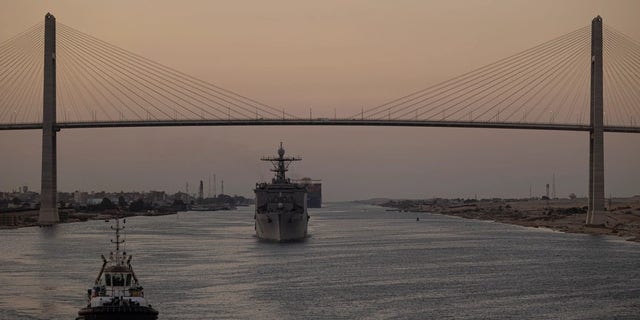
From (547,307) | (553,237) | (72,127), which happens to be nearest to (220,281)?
(547,307)

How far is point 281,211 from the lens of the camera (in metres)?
94.0

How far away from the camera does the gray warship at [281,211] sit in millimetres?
93062

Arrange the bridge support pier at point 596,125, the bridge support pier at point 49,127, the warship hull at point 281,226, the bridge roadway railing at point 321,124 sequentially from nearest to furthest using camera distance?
1. the warship hull at point 281,226
2. the bridge support pier at point 596,125
3. the bridge roadway railing at point 321,124
4. the bridge support pier at point 49,127

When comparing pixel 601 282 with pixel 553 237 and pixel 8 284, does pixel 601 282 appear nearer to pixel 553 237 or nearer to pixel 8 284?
pixel 8 284

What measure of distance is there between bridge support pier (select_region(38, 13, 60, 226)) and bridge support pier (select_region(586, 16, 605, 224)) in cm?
5914

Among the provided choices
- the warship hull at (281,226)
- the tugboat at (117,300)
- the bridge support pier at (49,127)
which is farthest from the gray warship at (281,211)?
the tugboat at (117,300)

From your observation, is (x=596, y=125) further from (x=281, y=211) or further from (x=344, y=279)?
(x=344, y=279)

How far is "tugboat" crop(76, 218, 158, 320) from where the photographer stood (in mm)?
33188

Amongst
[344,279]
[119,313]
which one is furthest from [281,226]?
[119,313]

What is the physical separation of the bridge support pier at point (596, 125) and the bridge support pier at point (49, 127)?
2329 inches

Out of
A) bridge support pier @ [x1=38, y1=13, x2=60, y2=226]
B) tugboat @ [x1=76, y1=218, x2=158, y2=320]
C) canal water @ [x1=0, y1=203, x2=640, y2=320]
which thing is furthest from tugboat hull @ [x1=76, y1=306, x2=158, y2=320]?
bridge support pier @ [x1=38, y1=13, x2=60, y2=226]

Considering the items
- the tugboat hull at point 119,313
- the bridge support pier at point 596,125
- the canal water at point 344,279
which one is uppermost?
the bridge support pier at point 596,125

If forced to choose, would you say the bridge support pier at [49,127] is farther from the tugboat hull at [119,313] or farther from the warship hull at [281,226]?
the tugboat hull at [119,313]

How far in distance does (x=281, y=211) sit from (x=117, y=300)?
6052 centimetres
